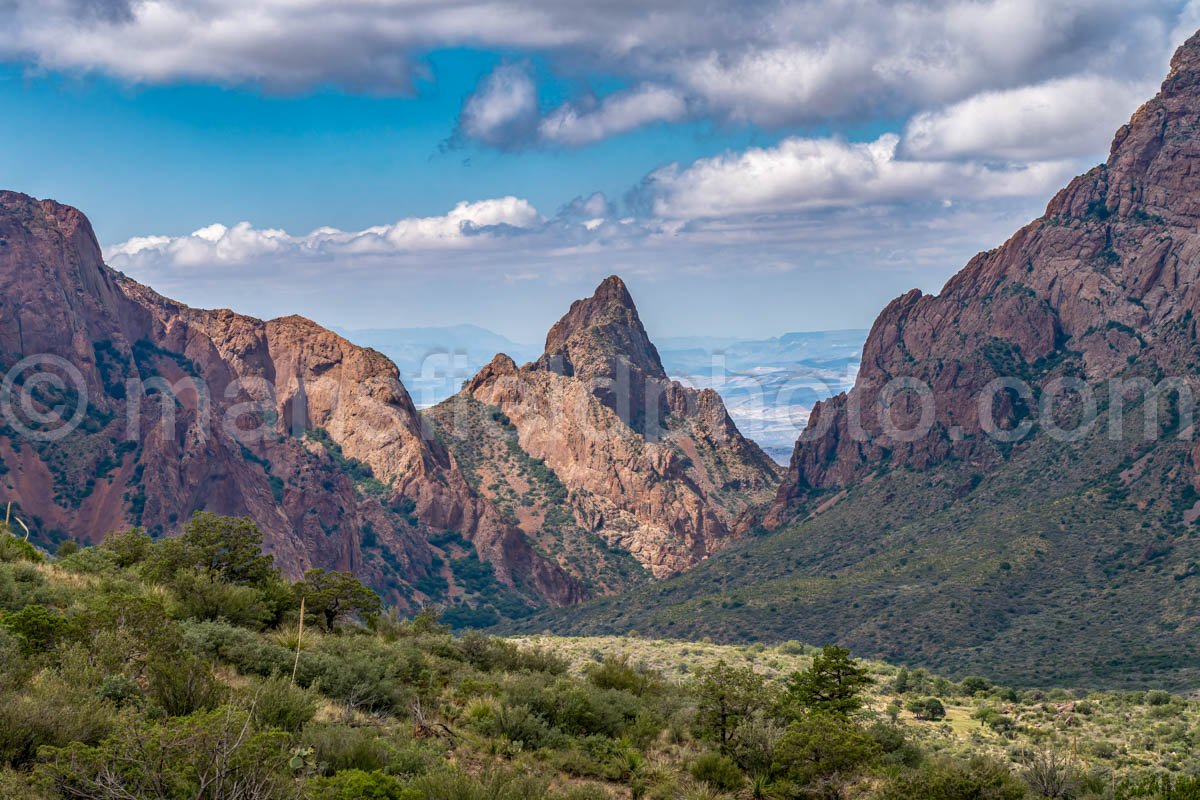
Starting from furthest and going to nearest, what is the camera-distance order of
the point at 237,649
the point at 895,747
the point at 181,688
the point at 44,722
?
1. the point at 895,747
2. the point at 237,649
3. the point at 181,688
4. the point at 44,722

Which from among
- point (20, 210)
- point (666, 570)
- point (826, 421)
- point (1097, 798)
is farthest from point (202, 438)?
point (1097, 798)

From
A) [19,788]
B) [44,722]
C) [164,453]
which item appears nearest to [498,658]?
[44,722]

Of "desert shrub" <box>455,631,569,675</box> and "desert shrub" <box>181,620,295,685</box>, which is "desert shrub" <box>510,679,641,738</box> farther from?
"desert shrub" <box>455,631,569,675</box>

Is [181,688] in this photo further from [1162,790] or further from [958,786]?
[1162,790]

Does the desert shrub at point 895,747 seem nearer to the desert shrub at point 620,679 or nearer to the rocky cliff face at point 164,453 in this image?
the desert shrub at point 620,679

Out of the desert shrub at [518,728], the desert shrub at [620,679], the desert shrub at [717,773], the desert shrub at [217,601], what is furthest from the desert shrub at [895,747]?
the desert shrub at [217,601]

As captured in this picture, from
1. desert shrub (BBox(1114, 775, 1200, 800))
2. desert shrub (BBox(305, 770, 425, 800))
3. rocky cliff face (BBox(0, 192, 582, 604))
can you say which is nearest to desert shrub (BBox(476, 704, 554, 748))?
desert shrub (BBox(305, 770, 425, 800))

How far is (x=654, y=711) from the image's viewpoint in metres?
29.2

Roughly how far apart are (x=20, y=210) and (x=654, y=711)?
6086 inches

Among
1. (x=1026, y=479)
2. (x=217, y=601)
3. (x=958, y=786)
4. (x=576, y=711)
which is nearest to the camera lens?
(x=958, y=786)

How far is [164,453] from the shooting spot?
134m
